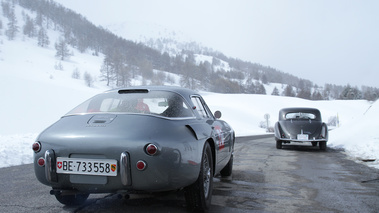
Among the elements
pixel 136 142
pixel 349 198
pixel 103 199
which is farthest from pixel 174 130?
pixel 349 198

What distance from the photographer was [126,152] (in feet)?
9.41

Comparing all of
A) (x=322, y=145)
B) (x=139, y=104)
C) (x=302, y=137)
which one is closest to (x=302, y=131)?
(x=302, y=137)

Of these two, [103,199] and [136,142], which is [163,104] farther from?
[103,199]

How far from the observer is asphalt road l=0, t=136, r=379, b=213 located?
12.1ft

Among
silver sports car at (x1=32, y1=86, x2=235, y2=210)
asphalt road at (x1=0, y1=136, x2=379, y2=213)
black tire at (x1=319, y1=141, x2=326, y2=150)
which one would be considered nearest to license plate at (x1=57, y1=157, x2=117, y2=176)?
silver sports car at (x1=32, y1=86, x2=235, y2=210)

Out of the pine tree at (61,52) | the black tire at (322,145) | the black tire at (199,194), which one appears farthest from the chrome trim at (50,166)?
the pine tree at (61,52)

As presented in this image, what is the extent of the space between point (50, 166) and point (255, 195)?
267cm

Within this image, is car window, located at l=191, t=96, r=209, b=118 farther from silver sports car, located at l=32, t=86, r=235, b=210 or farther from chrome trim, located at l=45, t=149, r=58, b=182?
chrome trim, located at l=45, t=149, r=58, b=182

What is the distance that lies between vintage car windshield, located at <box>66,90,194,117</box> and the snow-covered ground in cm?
464

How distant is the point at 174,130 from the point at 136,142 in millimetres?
411

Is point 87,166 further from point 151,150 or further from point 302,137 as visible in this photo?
point 302,137

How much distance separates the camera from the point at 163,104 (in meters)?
3.64

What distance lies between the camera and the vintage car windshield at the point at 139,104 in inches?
137

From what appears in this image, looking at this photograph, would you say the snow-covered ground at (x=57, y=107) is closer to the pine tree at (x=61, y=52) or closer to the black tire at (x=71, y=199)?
the pine tree at (x=61, y=52)
